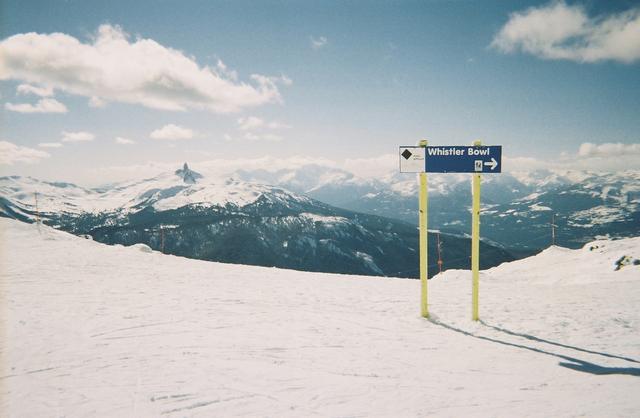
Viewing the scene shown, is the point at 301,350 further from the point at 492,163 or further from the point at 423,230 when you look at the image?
the point at 492,163

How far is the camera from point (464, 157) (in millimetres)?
8875

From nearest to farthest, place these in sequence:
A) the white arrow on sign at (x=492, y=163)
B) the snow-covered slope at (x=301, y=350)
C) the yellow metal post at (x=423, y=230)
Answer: the snow-covered slope at (x=301, y=350), the white arrow on sign at (x=492, y=163), the yellow metal post at (x=423, y=230)

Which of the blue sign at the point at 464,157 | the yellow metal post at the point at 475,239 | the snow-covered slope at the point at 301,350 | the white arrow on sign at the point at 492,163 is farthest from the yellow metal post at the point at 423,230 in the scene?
the white arrow on sign at the point at 492,163

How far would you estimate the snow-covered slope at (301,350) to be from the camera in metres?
4.95

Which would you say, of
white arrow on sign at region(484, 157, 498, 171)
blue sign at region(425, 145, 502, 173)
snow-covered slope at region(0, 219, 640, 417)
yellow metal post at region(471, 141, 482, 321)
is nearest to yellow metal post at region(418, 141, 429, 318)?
blue sign at region(425, 145, 502, 173)

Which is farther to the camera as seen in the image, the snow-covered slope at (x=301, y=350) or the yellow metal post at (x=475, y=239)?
the yellow metal post at (x=475, y=239)

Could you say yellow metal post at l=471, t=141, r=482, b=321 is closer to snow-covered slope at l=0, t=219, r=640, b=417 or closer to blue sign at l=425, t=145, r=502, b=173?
blue sign at l=425, t=145, r=502, b=173

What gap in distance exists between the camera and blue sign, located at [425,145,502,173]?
881 cm

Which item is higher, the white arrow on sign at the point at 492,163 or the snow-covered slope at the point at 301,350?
the white arrow on sign at the point at 492,163

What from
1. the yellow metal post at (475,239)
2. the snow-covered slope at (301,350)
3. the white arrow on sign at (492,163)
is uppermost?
the white arrow on sign at (492,163)

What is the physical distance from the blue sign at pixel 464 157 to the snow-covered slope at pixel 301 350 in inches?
176

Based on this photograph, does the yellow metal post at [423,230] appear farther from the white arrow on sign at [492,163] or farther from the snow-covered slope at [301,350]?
the white arrow on sign at [492,163]

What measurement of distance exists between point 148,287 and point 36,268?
20.6 feet

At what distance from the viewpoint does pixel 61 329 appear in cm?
737
